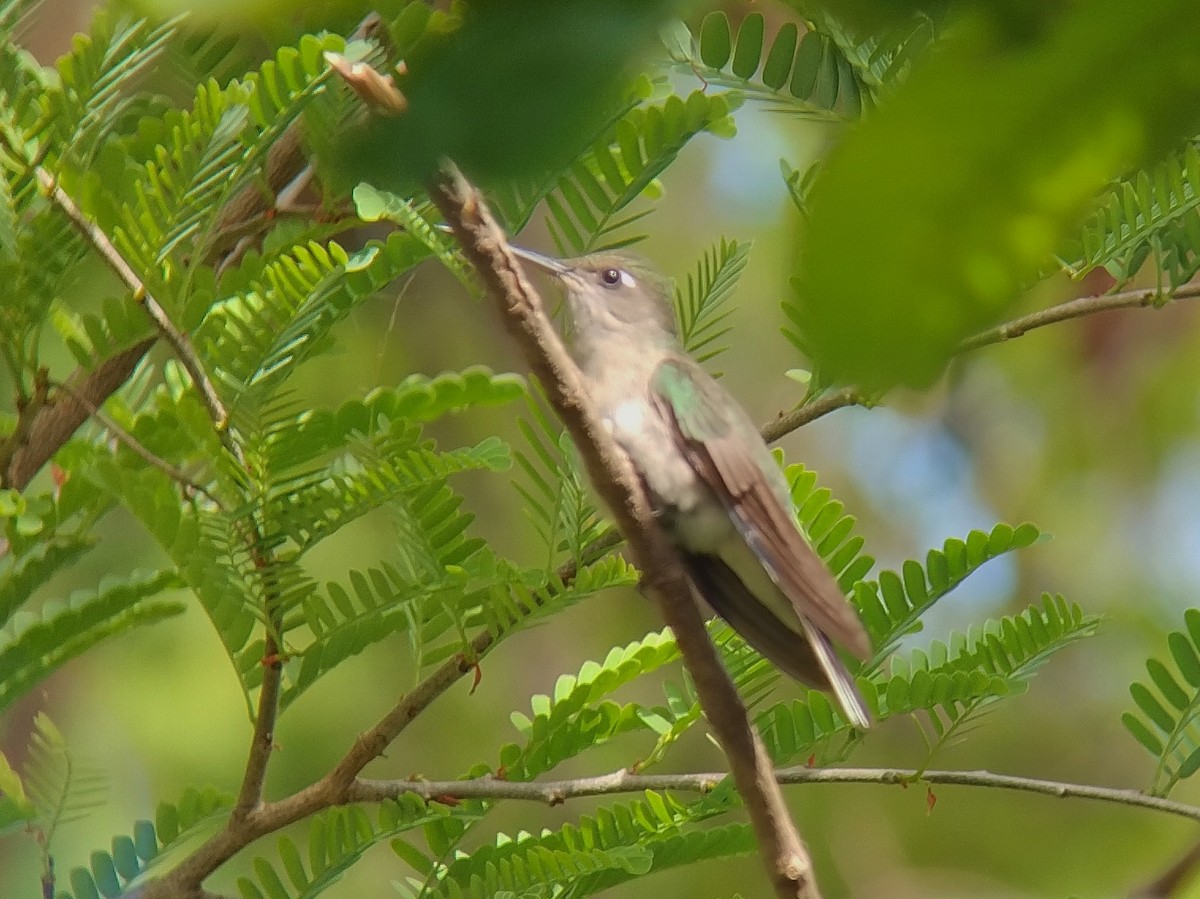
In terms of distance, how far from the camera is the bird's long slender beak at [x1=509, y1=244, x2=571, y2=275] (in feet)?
10.1

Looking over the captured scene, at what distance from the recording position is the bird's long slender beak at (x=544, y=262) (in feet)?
10.1

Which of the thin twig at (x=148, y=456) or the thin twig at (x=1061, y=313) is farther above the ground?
the thin twig at (x=148, y=456)

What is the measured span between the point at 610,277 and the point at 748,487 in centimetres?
114

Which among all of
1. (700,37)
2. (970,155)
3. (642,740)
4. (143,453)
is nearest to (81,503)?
(143,453)

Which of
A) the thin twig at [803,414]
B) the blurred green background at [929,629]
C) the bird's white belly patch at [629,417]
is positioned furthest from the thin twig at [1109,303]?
the blurred green background at [929,629]

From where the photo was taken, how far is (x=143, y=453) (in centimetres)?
186

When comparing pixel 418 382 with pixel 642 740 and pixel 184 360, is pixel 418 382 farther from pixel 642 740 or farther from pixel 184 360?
pixel 642 740

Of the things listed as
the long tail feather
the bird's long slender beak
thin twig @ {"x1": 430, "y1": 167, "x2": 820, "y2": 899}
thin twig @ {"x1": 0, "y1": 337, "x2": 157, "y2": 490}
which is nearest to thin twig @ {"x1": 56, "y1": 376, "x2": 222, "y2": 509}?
thin twig @ {"x1": 0, "y1": 337, "x2": 157, "y2": 490}

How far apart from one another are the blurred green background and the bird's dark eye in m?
1.03

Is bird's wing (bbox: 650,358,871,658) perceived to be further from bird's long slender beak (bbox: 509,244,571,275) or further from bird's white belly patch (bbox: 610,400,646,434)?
bird's long slender beak (bbox: 509,244,571,275)

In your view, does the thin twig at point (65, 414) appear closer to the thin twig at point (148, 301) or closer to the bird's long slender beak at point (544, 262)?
the thin twig at point (148, 301)

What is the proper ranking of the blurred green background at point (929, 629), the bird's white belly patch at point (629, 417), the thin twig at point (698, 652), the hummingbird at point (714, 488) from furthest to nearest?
1. the blurred green background at point (929, 629)
2. the bird's white belly patch at point (629, 417)
3. the hummingbird at point (714, 488)
4. the thin twig at point (698, 652)

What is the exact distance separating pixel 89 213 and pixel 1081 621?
152cm

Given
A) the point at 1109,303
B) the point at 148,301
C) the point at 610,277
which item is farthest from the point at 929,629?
the point at 148,301
